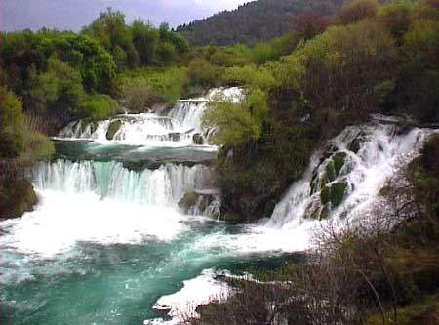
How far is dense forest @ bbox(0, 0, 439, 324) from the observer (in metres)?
11.2

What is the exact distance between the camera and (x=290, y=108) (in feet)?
84.4

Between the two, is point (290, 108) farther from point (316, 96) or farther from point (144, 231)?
point (144, 231)

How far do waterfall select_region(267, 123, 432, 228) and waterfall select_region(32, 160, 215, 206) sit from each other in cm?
431

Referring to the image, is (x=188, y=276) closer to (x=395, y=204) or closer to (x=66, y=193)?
(x=395, y=204)

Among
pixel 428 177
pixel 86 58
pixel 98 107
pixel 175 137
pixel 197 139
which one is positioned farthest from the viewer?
pixel 86 58

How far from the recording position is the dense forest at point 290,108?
11.2 m

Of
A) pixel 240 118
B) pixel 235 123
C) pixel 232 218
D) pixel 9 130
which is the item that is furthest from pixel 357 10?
pixel 9 130

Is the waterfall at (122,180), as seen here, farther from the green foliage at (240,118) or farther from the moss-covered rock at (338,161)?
the moss-covered rock at (338,161)

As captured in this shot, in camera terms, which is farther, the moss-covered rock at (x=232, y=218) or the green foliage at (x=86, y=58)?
the green foliage at (x=86, y=58)

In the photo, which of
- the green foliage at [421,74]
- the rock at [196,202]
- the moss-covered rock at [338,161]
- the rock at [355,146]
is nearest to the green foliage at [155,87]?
the rock at [196,202]

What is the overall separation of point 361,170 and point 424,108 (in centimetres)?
453

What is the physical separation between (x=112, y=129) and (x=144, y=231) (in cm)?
1557

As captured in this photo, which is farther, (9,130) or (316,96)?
(316,96)

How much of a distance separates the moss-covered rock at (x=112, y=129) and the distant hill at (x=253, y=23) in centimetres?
5113
